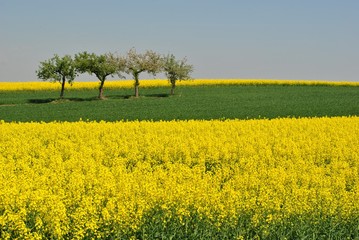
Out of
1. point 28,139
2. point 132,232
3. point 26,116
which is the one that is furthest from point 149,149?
point 26,116

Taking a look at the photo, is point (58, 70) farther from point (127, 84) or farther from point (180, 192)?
point (180, 192)

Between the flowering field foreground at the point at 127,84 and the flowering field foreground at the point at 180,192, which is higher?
the flowering field foreground at the point at 127,84

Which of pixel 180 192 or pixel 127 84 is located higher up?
pixel 127 84

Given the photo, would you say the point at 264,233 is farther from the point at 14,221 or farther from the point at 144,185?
the point at 14,221

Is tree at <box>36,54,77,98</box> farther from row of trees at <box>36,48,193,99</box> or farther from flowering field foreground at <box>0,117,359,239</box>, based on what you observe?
flowering field foreground at <box>0,117,359,239</box>

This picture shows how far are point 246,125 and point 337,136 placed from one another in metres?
4.24

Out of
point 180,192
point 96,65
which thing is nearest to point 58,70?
point 96,65

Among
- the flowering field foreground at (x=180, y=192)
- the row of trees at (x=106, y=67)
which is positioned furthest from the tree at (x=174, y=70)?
the flowering field foreground at (x=180, y=192)

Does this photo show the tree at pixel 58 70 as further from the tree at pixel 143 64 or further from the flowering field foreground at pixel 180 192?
the flowering field foreground at pixel 180 192

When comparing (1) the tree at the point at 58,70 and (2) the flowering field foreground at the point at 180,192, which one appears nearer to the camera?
(2) the flowering field foreground at the point at 180,192

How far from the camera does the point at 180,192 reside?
1136 cm

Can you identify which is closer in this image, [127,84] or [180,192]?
[180,192]

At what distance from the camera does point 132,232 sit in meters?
10.3

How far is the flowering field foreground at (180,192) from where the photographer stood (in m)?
10.3
